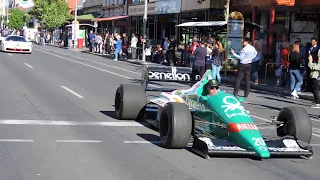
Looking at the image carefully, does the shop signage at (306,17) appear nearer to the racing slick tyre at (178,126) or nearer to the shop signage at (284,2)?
the shop signage at (284,2)

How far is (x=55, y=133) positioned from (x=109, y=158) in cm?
215

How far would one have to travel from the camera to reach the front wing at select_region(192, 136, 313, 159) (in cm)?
789

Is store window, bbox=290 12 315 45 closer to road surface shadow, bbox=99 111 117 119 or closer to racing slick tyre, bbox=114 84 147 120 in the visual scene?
road surface shadow, bbox=99 111 117 119

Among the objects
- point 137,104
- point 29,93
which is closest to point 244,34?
point 29,93

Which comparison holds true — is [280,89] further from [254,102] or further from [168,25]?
[168,25]

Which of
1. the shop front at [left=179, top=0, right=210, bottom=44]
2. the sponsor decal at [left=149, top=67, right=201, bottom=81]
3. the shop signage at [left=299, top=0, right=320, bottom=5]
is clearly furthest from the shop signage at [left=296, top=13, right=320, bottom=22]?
the sponsor decal at [left=149, top=67, right=201, bottom=81]

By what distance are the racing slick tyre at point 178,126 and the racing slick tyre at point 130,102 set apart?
104 inches

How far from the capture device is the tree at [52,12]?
236 feet

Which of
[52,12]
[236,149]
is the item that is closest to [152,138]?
[236,149]

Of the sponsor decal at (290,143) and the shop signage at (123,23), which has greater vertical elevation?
the shop signage at (123,23)

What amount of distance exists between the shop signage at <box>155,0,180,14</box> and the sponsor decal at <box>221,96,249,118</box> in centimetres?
3032

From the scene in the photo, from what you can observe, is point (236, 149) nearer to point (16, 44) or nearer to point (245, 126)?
point (245, 126)

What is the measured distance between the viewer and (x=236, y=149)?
7.91m

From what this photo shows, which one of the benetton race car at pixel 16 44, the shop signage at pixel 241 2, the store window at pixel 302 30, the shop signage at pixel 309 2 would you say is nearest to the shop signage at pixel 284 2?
the shop signage at pixel 309 2
